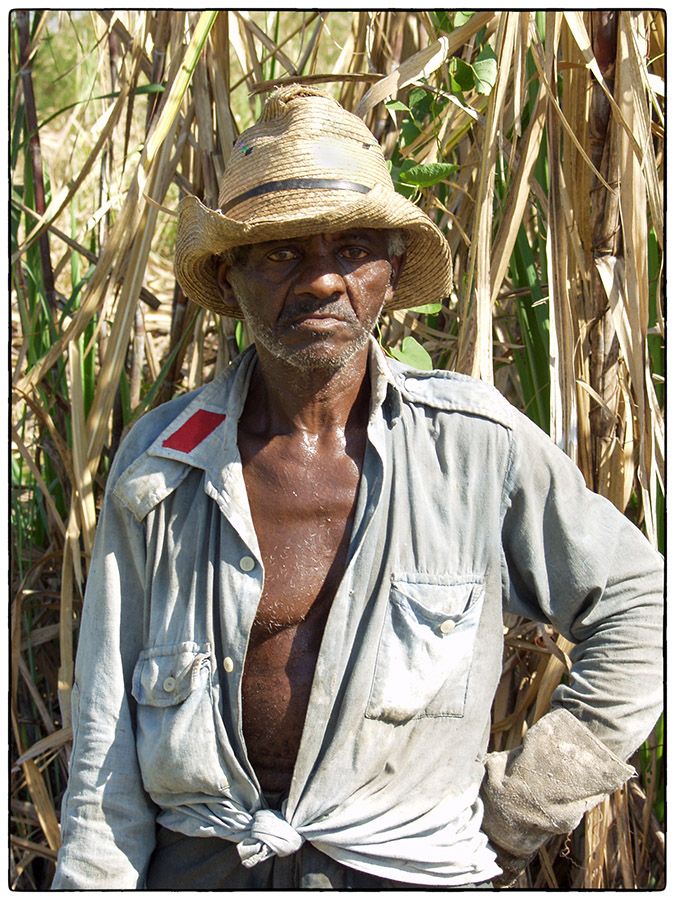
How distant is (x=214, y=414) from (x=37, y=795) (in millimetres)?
1297

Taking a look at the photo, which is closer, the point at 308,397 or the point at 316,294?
the point at 316,294

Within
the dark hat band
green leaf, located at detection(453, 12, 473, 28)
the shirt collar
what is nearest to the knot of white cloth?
the shirt collar

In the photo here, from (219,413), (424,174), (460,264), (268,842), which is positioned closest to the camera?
(268,842)

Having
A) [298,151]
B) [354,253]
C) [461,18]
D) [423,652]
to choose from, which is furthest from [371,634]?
[461,18]

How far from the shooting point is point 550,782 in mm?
1865

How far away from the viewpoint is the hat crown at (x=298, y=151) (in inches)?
69.7

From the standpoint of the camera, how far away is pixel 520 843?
189 cm

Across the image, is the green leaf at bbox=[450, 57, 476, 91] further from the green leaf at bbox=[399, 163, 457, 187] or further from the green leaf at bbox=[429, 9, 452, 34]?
the green leaf at bbox=[399, 163, 457, 187]

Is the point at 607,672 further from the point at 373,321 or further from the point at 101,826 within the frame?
the point at 101,826

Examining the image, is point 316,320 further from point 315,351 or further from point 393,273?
point 393,273

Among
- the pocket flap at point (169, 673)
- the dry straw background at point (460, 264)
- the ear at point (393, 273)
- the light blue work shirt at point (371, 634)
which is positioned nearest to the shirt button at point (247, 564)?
the light blue work shirt at point (371, 634)

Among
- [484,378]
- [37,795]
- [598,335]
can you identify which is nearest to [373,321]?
[484,378]

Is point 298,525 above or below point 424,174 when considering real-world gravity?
below

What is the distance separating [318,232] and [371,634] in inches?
23.1
